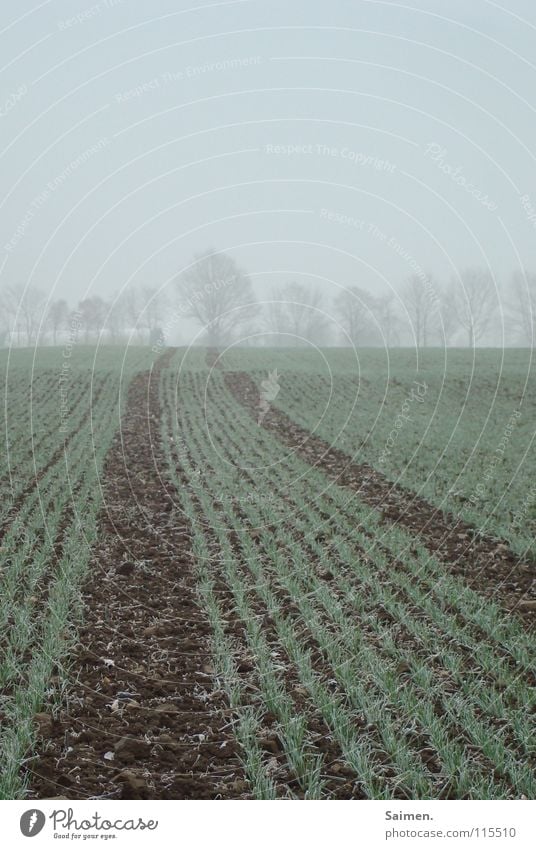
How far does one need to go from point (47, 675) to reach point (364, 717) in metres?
2.63

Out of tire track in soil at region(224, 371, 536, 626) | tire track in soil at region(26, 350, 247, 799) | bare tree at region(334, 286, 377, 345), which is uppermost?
bare tree at region(334, 286, 377, 345)

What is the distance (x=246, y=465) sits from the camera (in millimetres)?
15445

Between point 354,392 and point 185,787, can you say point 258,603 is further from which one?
point 354,392

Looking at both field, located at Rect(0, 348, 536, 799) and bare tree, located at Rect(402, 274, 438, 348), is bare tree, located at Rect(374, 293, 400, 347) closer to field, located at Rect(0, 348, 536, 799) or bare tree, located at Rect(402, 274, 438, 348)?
bare tree, located at Rect(402, 274, 438, 348)

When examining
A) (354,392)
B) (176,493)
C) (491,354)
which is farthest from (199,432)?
(491,354)

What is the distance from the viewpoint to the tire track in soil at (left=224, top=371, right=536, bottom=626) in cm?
808

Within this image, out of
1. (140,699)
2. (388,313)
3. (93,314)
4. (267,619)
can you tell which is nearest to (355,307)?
(388,313)

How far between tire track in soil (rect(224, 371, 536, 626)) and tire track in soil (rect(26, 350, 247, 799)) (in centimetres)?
343

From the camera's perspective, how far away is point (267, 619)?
7.29 m

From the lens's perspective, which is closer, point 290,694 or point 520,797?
point 520,797

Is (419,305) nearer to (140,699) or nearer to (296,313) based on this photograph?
(296,313)

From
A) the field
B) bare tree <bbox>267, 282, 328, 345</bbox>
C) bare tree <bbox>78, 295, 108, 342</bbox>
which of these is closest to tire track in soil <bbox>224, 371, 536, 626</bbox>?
the field

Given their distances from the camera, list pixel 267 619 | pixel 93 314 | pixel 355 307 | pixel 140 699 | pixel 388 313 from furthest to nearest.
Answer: pixel 355 307, pixel 388 313, pixel 93 314, pixel 267 619, pixel 140 699

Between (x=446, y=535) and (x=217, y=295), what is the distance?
980cm
